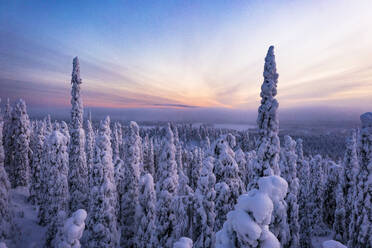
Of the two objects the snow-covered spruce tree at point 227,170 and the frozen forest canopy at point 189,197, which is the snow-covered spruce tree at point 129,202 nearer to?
the frozen forest canopy at point 189,197

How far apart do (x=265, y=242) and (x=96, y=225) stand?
18024 millimetres

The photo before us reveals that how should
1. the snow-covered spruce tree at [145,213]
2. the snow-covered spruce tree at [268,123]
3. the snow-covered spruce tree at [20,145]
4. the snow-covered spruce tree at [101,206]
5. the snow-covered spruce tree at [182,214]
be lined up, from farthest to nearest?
the snow-covered spruce tree at [20,145] → the snow-covered spruce tree at [101,206] → the snow-covered spruce tree at [145,213] → the snow-covered spruce tree at [182,214] → the snow-covered spruce tree at [268,123]

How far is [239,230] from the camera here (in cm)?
438

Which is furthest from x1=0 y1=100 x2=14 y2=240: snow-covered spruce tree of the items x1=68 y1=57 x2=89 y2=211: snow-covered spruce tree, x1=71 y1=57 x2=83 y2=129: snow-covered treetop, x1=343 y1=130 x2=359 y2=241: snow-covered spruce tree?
x1=343 y1=130 x2=359 y2=241: snow-covered spruce tree

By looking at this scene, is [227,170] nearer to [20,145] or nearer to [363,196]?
[363,196]

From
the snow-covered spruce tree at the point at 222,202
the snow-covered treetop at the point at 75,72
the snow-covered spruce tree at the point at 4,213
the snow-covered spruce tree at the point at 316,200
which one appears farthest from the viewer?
the snow-covered spruce tree at the point at 316,200

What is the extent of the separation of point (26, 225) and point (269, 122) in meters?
31.6

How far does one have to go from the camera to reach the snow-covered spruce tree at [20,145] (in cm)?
3622

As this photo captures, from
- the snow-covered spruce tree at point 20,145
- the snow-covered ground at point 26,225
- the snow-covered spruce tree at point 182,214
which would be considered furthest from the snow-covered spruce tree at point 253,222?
the snow-covered spruce tree at point 20,145

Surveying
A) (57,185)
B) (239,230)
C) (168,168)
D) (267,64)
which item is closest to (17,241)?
(57,185)

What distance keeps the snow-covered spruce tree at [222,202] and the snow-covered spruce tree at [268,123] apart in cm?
230

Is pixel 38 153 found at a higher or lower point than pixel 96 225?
higher

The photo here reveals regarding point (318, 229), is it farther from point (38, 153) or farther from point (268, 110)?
Result: point (38, 153)

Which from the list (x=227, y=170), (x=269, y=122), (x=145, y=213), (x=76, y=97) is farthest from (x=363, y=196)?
(x=76, y=97)
